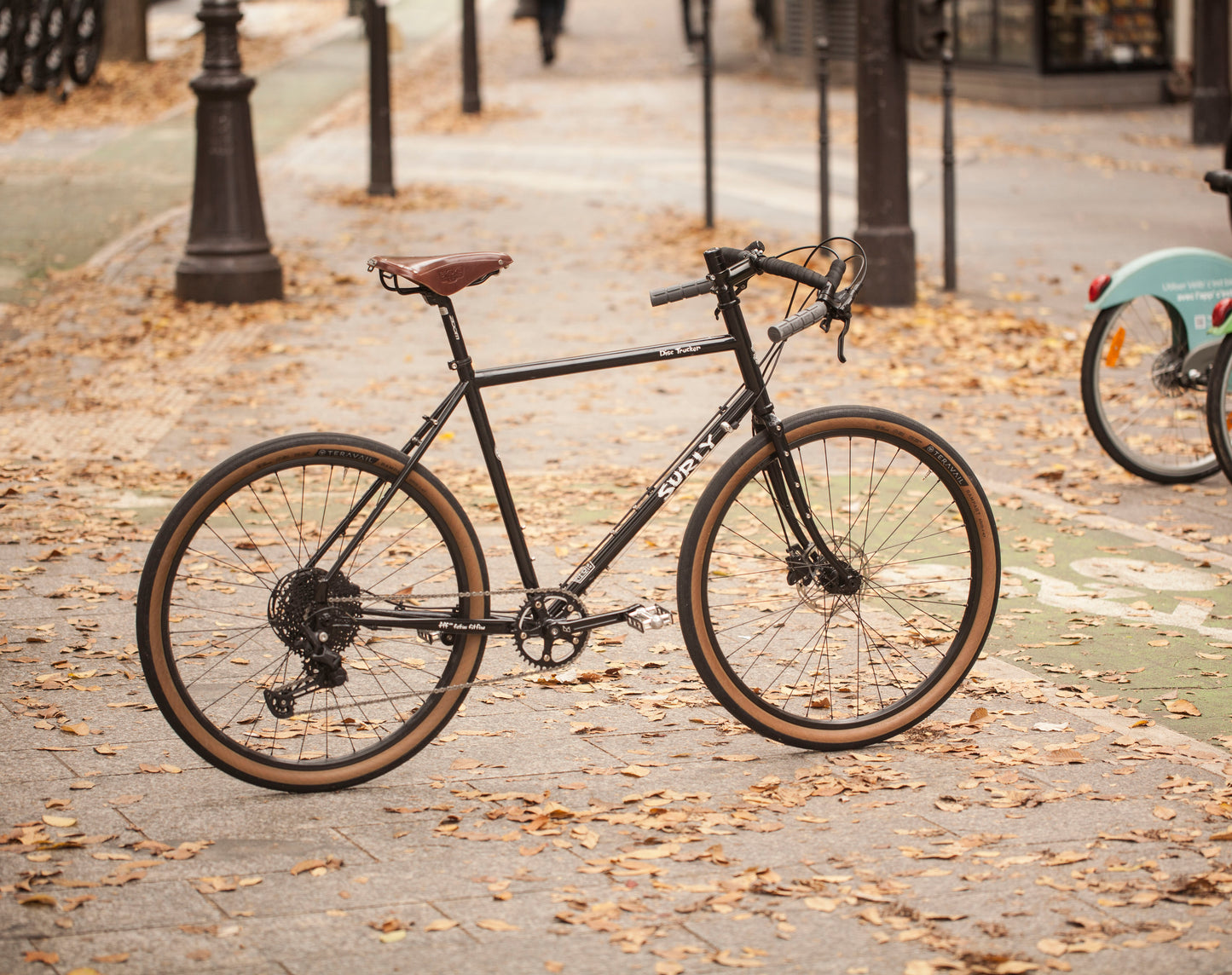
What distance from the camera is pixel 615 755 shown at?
4367 mm

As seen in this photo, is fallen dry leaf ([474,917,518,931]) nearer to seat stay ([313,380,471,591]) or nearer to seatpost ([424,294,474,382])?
seat stay ([313,380,471,591])

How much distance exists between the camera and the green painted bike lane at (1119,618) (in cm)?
473

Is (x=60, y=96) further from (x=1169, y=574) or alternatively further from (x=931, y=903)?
(x=931, y=903)

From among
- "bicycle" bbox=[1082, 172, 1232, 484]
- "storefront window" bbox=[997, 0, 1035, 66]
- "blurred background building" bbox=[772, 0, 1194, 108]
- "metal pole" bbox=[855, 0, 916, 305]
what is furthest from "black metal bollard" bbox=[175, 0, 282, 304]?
"storefront window" bbox=[997, 0, 1035, 66]

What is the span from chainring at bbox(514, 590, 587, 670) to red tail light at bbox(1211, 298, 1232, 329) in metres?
3.13

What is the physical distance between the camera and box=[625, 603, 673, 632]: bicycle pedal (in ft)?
13.8

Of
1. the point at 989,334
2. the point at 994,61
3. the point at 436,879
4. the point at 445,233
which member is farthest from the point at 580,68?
the point at 436,879

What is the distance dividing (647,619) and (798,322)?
83 cm

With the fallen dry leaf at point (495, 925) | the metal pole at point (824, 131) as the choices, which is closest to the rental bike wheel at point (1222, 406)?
the fallen dry leaf at point (495, 925)

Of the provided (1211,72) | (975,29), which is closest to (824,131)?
(1211,72)

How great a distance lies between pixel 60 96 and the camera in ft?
71.5

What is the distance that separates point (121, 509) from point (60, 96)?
55.2 ft

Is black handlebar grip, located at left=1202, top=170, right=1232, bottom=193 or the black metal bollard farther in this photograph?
the black metal bollard

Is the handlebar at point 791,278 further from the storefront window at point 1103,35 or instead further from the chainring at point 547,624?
the storefront window at point 1103,35
